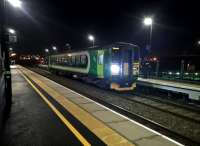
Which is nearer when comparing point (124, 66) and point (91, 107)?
point (91, 107)

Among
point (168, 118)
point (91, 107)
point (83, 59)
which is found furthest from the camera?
point (83, 59)

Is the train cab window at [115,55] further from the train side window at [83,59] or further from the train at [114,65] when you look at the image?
the train side window at [83,59]

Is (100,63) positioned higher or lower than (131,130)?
higher

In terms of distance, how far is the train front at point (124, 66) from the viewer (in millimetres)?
14945

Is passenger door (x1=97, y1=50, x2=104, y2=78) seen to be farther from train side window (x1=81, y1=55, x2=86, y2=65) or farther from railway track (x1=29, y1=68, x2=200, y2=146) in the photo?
railway track (x1=29, y1=68, x2=200, y2=146)

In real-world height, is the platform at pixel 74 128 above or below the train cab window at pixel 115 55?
below

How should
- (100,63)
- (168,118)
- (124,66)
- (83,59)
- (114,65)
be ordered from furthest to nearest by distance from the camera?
(83,59) → (100,63) → (124,66) → (114,65) → (168,118)

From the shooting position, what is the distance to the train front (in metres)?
14.9

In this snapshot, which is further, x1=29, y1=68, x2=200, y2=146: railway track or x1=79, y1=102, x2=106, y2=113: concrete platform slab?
x1=79, y1=102, x2=106, y2=113: concrete platform slab

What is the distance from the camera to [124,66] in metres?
15.5

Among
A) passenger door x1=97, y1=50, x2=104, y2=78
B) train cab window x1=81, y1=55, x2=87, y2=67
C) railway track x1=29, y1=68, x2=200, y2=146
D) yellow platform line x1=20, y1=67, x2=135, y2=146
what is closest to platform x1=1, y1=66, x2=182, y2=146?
yellow platform line x1=20, y1=67, x2=135, y2=146

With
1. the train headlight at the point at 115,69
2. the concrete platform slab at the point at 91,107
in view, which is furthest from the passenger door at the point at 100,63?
the concrete platform slab at the point at 91,107

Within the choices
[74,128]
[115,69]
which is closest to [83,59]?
[115,69]

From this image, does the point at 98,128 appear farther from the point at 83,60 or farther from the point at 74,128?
the point at 83,60
